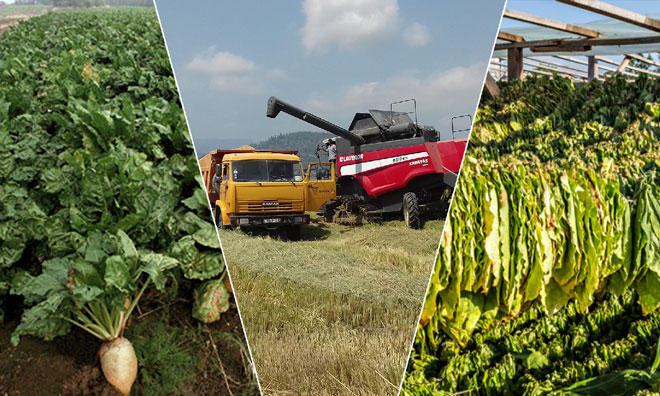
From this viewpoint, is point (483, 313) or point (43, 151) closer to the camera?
point (483, 313)

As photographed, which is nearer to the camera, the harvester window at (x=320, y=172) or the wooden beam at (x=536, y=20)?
the harvester window at (x=320, y=172)

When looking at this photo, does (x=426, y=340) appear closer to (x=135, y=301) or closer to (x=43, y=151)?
(x=135, y=301)

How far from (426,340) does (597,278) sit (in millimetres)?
860

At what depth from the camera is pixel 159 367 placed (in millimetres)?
2553

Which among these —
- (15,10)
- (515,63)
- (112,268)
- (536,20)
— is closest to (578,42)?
(515,63)

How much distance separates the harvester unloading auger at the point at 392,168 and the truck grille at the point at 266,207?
0.06 meters

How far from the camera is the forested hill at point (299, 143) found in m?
1.08

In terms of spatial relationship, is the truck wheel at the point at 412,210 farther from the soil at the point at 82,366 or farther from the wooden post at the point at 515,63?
the wooden post at the point at 515,63

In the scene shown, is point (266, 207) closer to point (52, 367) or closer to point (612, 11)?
point (52, 367)

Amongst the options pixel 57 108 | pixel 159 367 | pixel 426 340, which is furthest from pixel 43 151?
pixel 426 340

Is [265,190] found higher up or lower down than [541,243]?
higher up

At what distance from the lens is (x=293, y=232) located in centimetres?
117

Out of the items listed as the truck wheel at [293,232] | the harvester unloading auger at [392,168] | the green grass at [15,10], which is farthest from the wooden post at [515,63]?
the green grass at [15,10]

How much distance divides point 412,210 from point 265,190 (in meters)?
0.33
